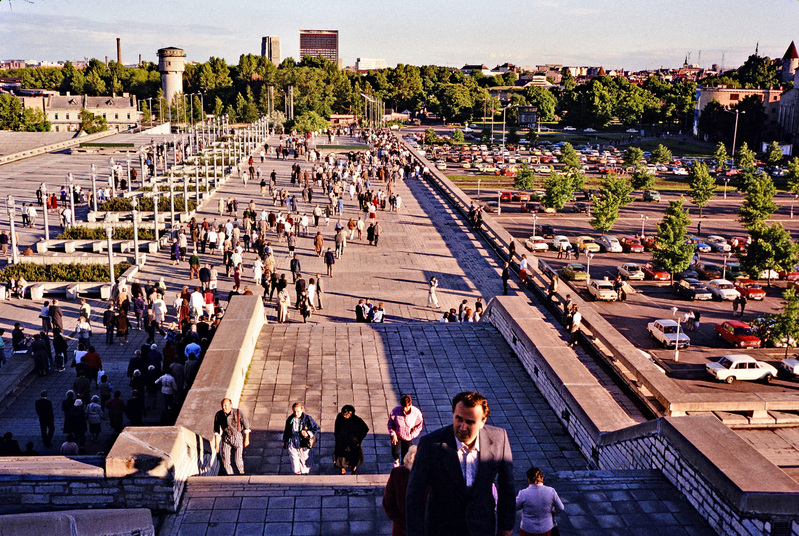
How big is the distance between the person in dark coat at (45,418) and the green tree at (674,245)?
2754 centimetres

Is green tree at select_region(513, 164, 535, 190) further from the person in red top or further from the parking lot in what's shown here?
the person in red top

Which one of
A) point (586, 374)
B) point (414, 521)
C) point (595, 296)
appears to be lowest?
point (595, 296)

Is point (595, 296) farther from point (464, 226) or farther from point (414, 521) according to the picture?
point (414, 521)

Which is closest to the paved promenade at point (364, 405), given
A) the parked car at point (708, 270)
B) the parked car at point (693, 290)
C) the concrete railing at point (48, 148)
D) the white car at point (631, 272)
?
the parked car at point (693, 290)

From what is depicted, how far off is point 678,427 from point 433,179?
147 ft

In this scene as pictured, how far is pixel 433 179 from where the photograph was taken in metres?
51.6

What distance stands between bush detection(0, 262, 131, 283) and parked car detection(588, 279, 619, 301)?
1792 cm

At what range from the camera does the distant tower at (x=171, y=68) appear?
5236 inches

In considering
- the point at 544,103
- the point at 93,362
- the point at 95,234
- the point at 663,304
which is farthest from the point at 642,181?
the point at 544,103

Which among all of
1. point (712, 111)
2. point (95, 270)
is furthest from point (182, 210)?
point (712, 111)

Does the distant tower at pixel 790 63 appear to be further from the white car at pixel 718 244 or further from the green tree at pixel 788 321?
the green tree at pixel 788 321

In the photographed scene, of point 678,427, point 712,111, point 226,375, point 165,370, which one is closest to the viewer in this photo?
point 678,427

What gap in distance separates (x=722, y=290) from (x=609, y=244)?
8271 millimetres

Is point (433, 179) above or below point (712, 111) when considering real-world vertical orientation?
below
